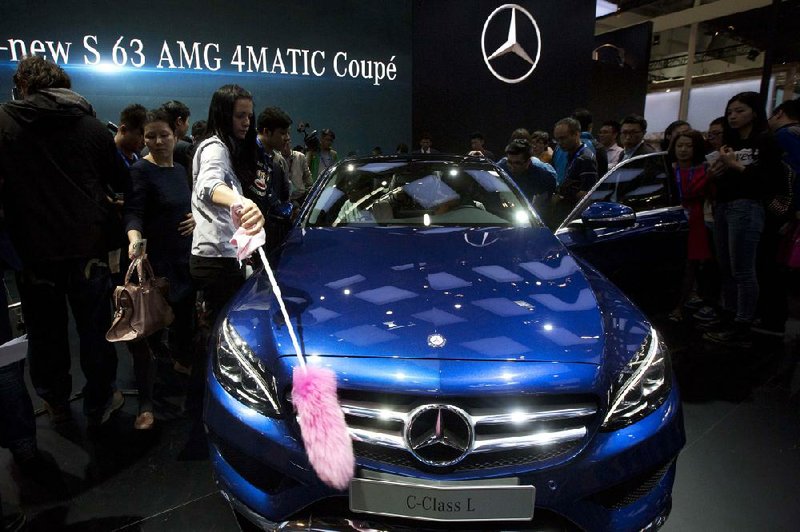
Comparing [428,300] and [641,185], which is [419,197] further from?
[641,185]

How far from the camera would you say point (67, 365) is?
2.34 meters

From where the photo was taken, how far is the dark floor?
1.80 m

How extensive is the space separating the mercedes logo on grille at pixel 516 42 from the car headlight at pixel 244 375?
7286 mm

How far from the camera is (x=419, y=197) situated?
2.40 meters

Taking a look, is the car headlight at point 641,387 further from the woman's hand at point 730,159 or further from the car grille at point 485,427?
the woman's hand at point 730,159

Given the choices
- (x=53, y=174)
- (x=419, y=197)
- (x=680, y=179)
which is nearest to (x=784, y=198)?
(x=680, y=179)

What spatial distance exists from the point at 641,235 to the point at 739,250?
70 cm

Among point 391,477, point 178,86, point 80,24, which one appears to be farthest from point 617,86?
point 391,477

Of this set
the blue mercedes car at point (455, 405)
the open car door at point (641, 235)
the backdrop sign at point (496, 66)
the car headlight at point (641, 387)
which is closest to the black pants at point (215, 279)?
the blue mercedes car at point (455, 405)

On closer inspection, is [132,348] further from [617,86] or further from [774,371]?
[617,86]

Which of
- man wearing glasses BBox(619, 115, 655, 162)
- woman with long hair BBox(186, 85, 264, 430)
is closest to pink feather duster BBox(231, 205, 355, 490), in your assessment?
woman with long hair BBox(186, 85, 264, 430)

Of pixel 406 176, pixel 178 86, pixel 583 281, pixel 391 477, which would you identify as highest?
pixel 178 86

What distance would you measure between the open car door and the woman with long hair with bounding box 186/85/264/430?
5.86 ft

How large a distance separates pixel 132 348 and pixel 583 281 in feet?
6.45
